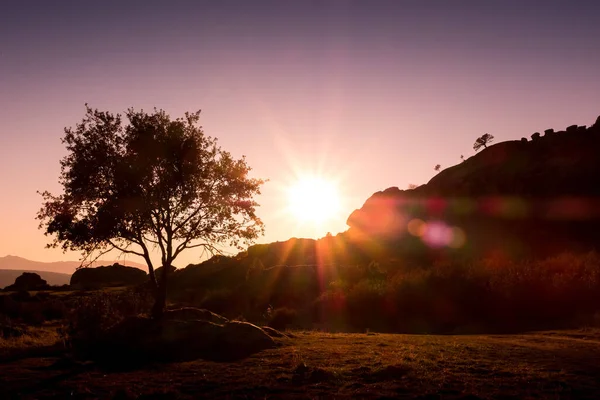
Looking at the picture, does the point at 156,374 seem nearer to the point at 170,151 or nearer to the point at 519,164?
the point at 170,151

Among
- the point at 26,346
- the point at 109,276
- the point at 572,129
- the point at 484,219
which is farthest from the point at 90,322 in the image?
the point at 109,276

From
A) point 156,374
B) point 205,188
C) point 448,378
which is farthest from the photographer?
point 205,188

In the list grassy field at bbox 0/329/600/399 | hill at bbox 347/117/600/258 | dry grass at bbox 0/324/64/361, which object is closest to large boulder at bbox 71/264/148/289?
hill at bbox 347/117/600/258

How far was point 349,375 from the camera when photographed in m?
18.5

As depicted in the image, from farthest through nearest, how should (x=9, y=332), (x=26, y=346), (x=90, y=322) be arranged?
(x=9, y=332), (x=26, y=346), (x=90, y=322)

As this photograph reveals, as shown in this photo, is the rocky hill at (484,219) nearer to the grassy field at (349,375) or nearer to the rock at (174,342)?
the rock at (174,342)

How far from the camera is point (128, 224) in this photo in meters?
Result: 34.2

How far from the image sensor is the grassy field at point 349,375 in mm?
15898

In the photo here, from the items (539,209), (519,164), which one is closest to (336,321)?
(539,209)

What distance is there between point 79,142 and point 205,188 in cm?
977

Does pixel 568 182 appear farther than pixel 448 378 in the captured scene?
Yes

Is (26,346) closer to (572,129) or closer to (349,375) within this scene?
(349,375)

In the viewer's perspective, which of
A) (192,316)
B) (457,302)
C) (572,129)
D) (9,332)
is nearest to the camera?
(192,316)

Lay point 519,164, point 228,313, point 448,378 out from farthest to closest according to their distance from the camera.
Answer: point 519,164, point 228,313, point 448,378
